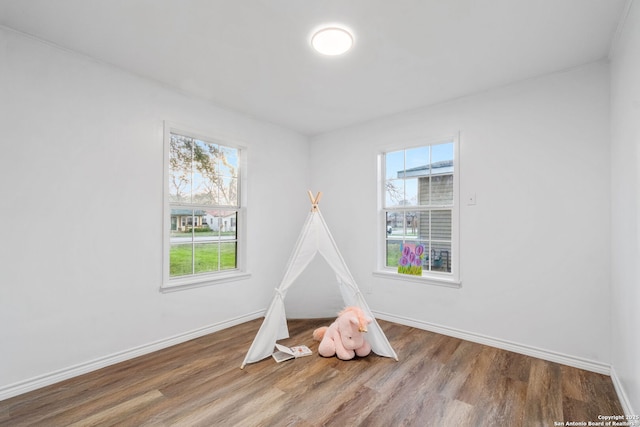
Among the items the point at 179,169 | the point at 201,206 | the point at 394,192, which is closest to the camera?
the point at 179,169

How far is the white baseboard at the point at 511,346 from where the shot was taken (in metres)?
2.49

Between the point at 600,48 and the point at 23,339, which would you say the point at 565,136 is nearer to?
the point at 600,48

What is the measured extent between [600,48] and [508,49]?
67 centimetres

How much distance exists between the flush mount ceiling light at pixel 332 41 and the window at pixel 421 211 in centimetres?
166

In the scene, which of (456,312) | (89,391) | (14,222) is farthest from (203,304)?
(456,312)

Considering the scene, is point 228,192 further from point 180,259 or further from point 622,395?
point 622,395

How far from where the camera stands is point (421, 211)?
360 cm

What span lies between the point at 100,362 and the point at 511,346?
358 centimetres

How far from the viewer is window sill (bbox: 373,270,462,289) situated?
127 inches

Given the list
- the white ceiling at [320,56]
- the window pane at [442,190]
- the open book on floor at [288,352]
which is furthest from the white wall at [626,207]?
the open book on floor at [288,352]

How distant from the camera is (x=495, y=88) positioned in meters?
2.98

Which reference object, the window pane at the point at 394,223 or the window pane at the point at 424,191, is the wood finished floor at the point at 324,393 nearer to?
the window pane at the point at 394,223

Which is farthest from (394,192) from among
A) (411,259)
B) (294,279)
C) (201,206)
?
(201,206)

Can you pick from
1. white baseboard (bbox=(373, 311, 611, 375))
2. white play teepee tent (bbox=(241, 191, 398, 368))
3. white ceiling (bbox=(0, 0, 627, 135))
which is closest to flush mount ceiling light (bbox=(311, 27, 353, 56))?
white ceiling (bbox=(0, 0, 627, 135))
